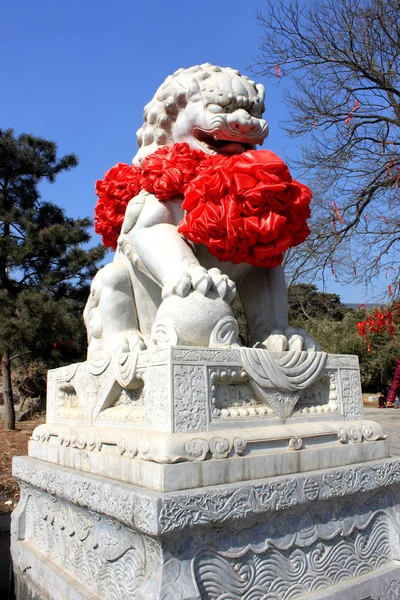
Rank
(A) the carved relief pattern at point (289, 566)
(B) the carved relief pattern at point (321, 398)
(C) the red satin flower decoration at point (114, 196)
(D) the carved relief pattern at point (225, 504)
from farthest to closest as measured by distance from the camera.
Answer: (C) the red satin flower decoration at point (114, 196) < (B) the carved relief pattern at point (321, 398) < (A) the carved relief pattern at point (289, 566) < (D) the carved relief pattern at point (225, 504)

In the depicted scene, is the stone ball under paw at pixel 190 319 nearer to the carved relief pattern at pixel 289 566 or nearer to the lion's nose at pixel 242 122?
the carved relief pattern at pixel 289 566

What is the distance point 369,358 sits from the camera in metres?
16.6

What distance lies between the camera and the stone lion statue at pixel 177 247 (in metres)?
2.27

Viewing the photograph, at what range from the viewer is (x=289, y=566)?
6.15 feet

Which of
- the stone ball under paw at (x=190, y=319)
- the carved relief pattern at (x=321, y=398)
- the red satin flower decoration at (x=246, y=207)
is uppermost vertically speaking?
the red satin flower decoration at (x=246, y=207)

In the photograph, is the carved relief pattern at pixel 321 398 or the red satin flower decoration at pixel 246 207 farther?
the carved relief pattern at pixel 321 398

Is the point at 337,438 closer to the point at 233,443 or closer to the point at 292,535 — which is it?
the point at 292,535

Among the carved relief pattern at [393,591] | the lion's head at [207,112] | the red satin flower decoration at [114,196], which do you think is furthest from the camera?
the red satin flower decoration at [114,196]

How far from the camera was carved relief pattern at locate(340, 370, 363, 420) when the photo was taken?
2.30 m

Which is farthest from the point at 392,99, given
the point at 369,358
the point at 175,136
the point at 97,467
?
the point at 369,358

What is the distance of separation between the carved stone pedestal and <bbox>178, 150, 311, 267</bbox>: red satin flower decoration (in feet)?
1.55

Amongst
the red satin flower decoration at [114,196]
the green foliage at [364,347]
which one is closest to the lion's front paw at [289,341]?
the red satin flower decoration at [114,196]

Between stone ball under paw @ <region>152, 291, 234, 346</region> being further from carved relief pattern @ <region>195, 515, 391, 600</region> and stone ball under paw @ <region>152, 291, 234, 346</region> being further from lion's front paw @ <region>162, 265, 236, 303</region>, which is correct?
carved relief pattern @ <region>195, 515, 391, 600</region>

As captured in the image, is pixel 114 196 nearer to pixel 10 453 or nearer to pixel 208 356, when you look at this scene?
pixel 208 356
